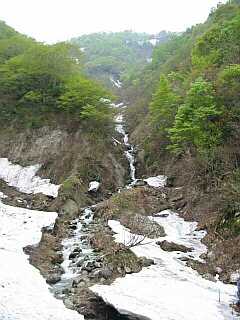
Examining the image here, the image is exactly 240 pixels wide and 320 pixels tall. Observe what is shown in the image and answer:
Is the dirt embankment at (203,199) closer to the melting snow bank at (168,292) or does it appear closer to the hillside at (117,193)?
the hillside at (117,193)

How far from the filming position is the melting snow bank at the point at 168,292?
11.7 meters

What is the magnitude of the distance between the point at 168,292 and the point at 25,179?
2033 centimetres

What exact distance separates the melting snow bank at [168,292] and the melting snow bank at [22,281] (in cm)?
147

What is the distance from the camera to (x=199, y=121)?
84.7 feet

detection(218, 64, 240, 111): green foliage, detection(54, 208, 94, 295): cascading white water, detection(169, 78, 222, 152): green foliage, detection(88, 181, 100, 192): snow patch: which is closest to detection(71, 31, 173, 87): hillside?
detection(88, 181, 100, 192): snow patch

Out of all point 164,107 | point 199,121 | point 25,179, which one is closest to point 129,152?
point 164,107

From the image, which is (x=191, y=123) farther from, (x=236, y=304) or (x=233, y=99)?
(x=236, y=304)

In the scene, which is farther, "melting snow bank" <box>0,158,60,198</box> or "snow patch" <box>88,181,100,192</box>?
"melting snow bank" <box>0,158,60,198</box>

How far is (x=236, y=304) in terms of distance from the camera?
12539mm

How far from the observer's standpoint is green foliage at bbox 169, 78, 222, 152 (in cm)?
2502

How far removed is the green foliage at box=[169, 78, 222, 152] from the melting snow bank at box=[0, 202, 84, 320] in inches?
377

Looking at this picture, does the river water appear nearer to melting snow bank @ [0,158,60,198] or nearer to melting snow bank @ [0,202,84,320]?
melting snow bank @ [0,202,84,320]

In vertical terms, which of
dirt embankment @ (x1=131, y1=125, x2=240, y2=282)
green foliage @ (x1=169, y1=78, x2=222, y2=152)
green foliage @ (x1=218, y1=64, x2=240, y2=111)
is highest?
green foliage @ (x1=218, y1=64, x2=240, y2=111)

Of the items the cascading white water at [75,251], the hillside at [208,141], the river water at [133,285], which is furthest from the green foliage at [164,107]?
the river water at [133,285]
